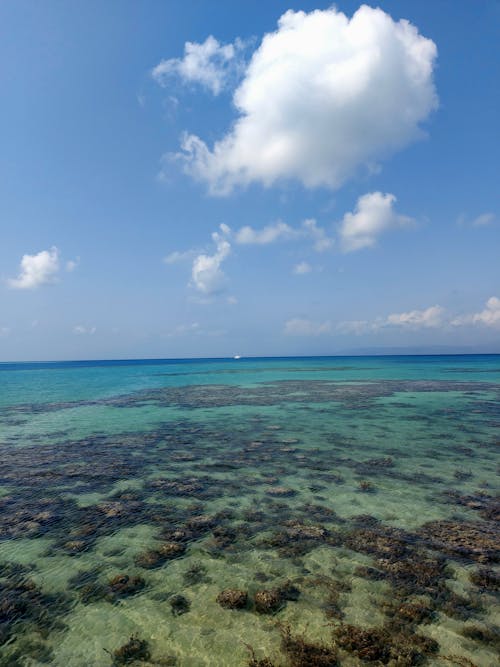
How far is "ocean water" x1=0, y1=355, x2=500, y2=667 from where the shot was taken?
6945 millimetres

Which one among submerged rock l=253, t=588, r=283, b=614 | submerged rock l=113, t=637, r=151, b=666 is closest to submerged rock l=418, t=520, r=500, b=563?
submerged rock l=253, t=588, r=283, b=614

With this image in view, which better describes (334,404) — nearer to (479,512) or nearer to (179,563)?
(479,512)

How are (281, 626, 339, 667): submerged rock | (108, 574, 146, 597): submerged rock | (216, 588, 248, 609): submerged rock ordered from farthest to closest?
(108, 574, 146, 597): submerged rock, (216, 588, 248, 609): submerged rock, (281, 626, 339, 667): submerged rock

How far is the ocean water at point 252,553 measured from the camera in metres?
6.95

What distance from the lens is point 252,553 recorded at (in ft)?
33.4

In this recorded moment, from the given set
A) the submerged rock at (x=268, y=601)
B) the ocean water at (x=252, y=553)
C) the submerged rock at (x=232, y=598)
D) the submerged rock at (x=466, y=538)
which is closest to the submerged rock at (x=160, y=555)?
the ocean water at (x=252, y=553)

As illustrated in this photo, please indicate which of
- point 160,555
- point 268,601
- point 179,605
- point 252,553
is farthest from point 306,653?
point 160,555

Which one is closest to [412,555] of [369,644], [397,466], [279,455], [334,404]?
[369,644]

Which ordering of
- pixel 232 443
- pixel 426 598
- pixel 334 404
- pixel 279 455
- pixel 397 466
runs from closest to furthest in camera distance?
pixel 426 598
pixel 397 466
pixel 279 455
pixel 232 443
pixel 334 404

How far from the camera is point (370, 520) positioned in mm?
12102

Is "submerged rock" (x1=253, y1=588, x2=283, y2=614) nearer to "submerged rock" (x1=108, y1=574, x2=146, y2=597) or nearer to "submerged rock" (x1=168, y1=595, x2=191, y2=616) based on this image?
"submerged rock" (x1=168, y1=595, x2=191, y2=616)

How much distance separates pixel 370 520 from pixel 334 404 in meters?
28.6

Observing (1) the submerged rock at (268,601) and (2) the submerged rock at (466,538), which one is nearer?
(1) the submerged rock at (268,601)

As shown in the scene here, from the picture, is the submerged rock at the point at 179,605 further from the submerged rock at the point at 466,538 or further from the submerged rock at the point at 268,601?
the submerged rock at the point at 466,538
